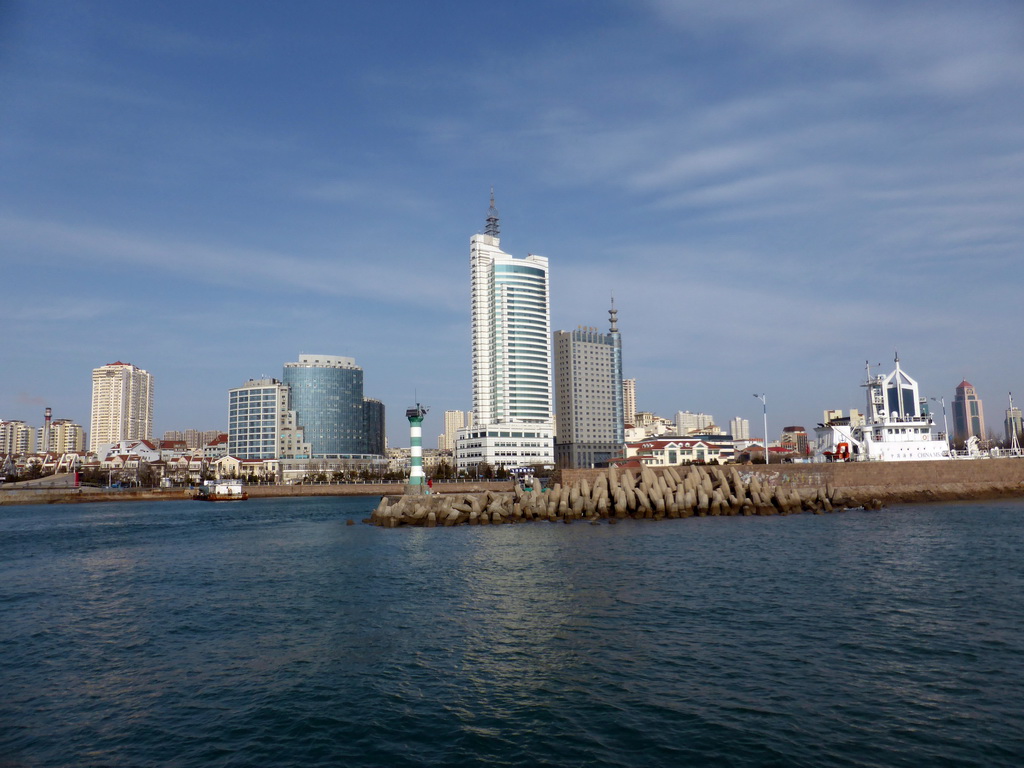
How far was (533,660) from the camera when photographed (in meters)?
17.4

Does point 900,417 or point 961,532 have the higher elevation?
point 900,417

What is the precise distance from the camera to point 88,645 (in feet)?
65.3

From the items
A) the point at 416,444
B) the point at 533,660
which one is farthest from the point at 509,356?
the point at 533,660

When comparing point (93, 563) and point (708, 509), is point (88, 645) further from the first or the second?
point (708, 509)

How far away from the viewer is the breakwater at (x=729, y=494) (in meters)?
58.4

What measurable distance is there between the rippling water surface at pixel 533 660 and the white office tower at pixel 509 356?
135092 millimetres

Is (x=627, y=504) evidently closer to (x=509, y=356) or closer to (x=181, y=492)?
(x=181, y=492)

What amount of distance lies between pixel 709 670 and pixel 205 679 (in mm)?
11860

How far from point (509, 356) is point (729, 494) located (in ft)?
377

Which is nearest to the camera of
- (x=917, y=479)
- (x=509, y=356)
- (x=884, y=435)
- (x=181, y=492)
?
(x=917, y=479)

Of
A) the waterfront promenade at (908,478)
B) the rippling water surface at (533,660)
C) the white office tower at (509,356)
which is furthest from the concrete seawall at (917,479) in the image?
the white office tower at (509,356)

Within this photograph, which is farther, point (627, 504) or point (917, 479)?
point (917, 479)

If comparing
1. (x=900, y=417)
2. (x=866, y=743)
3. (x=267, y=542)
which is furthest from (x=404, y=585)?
(x=900, y=417)

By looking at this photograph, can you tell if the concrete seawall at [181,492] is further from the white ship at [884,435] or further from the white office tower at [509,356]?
the white ship at [884,435]
